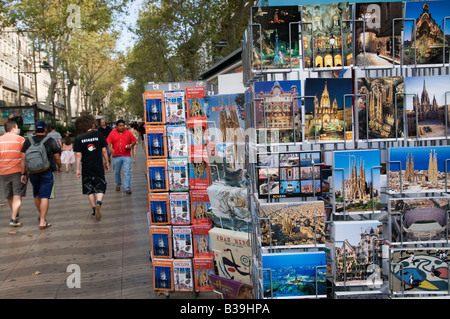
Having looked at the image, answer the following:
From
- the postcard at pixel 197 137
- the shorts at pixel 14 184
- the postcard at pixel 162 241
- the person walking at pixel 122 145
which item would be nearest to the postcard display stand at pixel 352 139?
the postcard at pixel 197 137

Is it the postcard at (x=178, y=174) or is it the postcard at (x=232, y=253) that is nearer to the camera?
the postcard at (x=232, y=253)

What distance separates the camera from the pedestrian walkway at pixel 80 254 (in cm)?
573

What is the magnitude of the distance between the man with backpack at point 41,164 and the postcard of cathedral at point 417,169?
737 centimetres

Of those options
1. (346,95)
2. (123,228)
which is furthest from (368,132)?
(123,228)

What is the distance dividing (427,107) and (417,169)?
0.36 m

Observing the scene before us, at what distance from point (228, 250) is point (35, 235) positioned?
6.08m

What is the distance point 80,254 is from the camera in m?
7.27

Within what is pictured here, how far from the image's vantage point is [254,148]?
2885mm

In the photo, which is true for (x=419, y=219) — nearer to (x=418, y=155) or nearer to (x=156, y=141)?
(x=418, y=155)

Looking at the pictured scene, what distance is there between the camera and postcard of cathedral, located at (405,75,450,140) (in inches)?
106

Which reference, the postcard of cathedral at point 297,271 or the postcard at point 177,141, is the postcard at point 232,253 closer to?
the postcard of cathedral at point 297,271

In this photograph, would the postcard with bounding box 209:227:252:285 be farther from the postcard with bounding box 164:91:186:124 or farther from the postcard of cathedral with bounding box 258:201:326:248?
the postcard with bounding box 164:91:186:124
